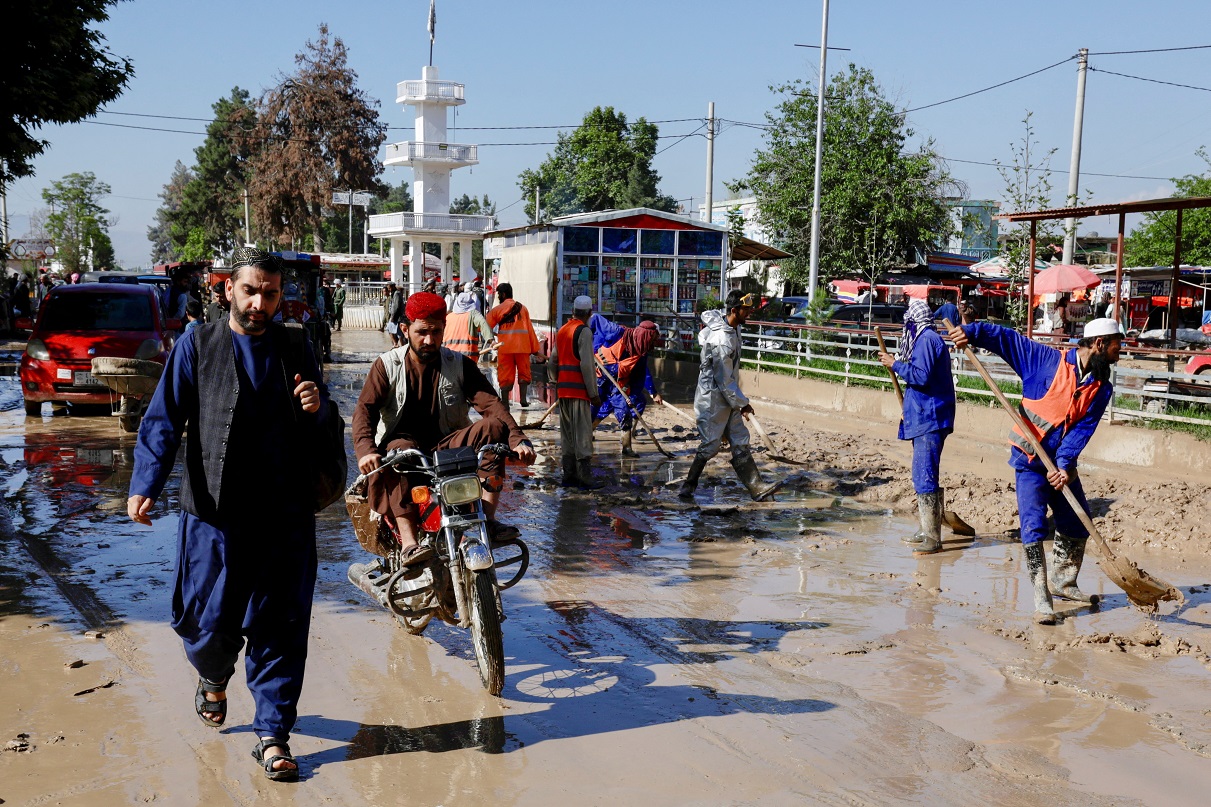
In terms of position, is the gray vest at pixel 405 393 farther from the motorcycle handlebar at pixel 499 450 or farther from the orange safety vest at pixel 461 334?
the orange safety vest at pixel 461 334

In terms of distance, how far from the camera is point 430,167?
5728 centimetres

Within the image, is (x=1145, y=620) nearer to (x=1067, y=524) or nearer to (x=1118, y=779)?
(x=1067, y=524)

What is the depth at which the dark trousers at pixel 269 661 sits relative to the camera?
13.0 ft

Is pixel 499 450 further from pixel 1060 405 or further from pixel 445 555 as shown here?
pixel 1060 405

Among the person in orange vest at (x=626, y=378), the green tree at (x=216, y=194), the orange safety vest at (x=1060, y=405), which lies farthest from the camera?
the green tree at (x=216, y=194)

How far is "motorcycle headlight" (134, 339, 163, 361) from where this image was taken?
523 inches

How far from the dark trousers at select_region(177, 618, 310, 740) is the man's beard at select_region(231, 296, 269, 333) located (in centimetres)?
109

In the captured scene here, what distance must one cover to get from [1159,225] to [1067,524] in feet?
134

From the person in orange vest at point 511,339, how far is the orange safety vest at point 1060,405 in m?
7.73

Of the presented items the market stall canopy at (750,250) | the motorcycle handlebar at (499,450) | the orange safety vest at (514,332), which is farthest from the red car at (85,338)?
the market stall canopy at (750,250)

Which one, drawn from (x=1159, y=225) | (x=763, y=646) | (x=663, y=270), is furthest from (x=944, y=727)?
(x=1159, y=225)

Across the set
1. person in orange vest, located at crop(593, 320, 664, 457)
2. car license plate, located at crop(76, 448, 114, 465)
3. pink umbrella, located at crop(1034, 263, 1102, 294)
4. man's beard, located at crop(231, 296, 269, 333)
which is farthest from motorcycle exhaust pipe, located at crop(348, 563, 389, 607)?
pink umbrella, located at crop(1034, 263, 1102, 294)

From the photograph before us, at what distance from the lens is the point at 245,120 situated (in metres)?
64.0

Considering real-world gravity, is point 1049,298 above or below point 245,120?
below
